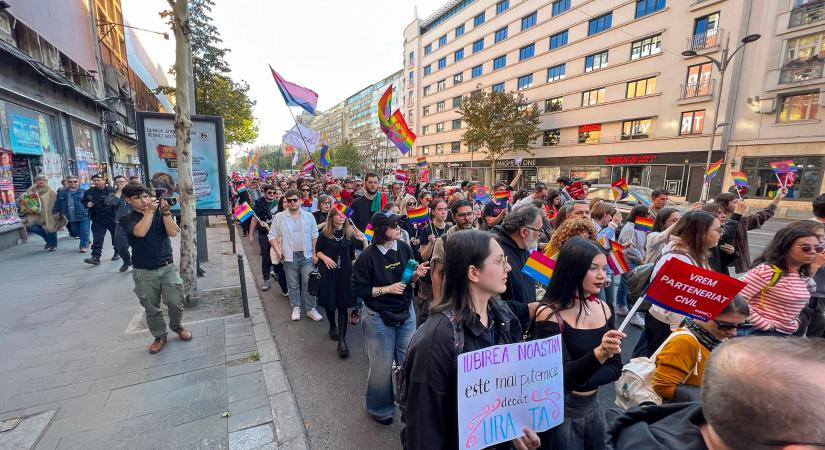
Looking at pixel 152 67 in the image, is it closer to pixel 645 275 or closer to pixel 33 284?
pixel 33 284

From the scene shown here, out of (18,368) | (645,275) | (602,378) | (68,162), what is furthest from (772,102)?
(68,162)

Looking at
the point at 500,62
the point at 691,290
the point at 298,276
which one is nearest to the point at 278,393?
the point at 298,276

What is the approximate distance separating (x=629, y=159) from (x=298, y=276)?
28.7 m

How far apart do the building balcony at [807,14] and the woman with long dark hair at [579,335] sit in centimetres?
2781

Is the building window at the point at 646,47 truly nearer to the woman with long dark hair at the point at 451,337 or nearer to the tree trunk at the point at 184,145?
the tree trunk at the point at 184,145

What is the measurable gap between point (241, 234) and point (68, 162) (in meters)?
6.10

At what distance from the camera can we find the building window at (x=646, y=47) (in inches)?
957

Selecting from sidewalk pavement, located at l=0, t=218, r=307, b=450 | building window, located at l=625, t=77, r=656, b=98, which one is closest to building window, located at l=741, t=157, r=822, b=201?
building window, located at l=625, t=77, r=656, b=98

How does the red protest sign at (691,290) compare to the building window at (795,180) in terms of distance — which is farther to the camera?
the building window at (795,180)

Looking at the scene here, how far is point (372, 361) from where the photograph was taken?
3160 mm

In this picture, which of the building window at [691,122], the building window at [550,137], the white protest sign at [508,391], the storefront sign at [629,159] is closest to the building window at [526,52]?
the building window at [550,137]

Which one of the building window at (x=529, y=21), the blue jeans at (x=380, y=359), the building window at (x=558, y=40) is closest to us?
the blue jeans at (x=380, y=359)

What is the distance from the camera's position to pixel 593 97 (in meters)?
28.6

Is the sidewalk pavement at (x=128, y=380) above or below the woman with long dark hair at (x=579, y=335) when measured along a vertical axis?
below
